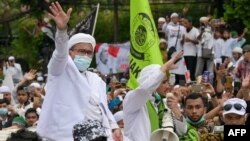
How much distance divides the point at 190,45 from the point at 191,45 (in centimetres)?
2

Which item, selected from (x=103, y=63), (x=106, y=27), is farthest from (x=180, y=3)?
(x=103, y=63)

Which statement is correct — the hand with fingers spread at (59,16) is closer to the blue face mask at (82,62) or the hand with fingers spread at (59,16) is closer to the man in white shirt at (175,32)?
the blue face mask at (82,62)

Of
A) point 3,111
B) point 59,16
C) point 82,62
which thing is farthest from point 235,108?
point 3,111

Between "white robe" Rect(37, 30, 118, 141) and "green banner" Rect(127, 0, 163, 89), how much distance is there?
2077 millimetres

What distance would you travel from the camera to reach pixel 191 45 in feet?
Answer: 72.6

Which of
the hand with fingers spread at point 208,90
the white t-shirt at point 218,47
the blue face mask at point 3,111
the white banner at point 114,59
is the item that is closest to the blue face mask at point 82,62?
the hand with fingers spread at point 208,90

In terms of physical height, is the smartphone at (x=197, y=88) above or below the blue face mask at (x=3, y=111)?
above

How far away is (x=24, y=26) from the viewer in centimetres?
2969

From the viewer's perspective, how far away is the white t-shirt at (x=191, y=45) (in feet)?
72.0

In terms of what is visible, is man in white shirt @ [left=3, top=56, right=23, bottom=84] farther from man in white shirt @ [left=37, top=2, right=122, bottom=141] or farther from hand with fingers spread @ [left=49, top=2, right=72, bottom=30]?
hand with fingers spread @ [left=49, top=2, right=72, bottom=30]

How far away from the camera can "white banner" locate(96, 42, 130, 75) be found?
23.8 meters

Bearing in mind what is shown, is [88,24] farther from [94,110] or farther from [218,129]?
[94,110]

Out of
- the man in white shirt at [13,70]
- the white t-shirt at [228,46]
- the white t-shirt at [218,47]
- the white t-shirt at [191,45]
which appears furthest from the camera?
the man in white shirt at [13,70]

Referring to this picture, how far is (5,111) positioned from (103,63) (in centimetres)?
864
